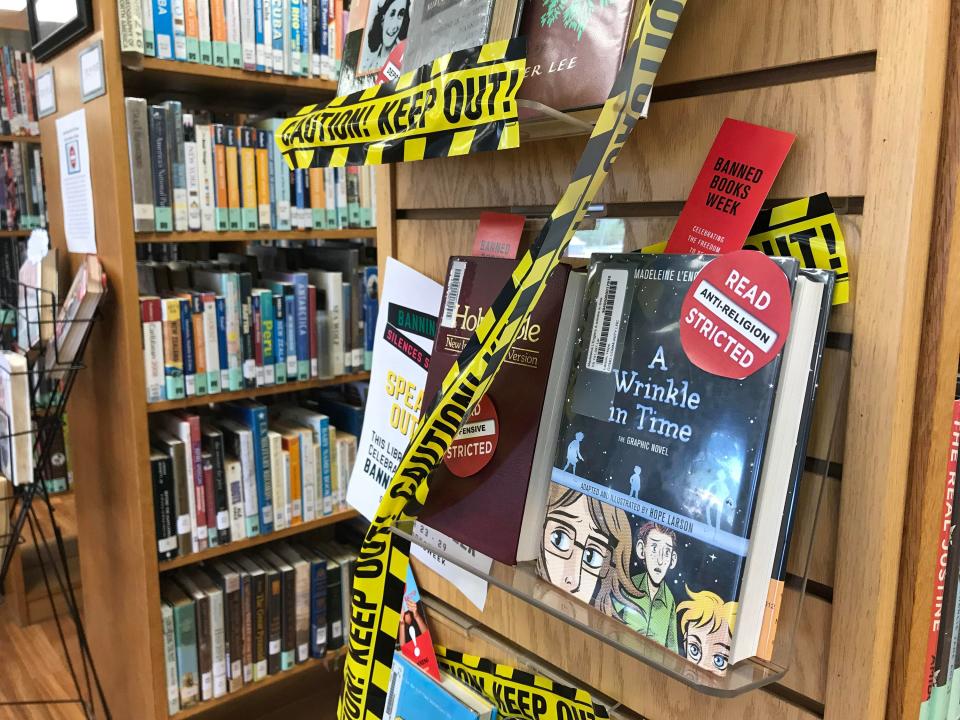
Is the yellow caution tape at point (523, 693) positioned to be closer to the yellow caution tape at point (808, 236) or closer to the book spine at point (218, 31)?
the yellow caution tape at point (808, 236)

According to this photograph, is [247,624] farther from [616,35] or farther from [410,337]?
[616,35]

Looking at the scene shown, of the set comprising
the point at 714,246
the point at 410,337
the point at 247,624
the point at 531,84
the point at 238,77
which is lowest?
the point at 247,624

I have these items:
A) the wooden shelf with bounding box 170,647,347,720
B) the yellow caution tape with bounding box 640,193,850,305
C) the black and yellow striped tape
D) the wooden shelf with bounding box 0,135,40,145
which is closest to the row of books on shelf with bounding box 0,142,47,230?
the wooden shelf with bounding box 0,135,40,145

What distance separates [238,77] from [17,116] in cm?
172

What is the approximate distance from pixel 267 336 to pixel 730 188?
5.21 feet

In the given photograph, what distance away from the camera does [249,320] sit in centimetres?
197

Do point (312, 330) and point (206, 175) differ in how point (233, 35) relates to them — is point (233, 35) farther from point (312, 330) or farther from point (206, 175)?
point (312, 330)

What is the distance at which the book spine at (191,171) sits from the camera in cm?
184

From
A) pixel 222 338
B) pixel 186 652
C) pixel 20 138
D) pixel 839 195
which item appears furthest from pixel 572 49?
pixel 20 138

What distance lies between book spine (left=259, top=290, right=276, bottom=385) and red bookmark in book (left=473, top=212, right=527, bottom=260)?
1.29 meters

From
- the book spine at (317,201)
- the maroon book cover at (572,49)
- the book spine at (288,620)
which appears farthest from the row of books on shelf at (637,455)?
the book spine at (288,620)

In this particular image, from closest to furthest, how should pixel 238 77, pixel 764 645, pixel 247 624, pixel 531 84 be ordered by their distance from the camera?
pixel 764 645 → pixel 531 84 → pixel 238 77 → pixel 247 624

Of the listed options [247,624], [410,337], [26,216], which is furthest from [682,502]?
[26,216]

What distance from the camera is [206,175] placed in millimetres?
1883
